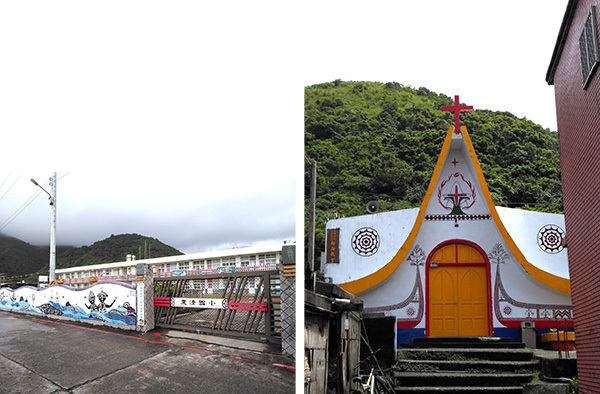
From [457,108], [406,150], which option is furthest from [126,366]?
[406,150]

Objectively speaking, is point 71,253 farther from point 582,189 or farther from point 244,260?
point 582,189

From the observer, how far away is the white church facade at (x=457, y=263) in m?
4.13

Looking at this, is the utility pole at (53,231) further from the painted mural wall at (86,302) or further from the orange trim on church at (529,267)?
the orange trim on church at (529,267)

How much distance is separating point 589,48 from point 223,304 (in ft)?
10.7

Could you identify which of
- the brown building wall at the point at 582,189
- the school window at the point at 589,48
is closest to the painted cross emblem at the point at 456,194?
the brown building wall at the point at 582,189

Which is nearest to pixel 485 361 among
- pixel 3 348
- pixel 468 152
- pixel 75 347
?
pixel 468 152

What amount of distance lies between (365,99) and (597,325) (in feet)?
32.0

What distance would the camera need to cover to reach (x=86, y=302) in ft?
12.3

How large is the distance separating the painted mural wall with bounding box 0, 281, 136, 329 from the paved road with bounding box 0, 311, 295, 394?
766 millimetres

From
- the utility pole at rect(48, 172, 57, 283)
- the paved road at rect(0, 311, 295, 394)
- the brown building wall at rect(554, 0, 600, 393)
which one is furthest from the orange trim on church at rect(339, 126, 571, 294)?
the utility pole at rect(48, 172, 57, 283)

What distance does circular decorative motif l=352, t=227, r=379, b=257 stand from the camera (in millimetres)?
4312

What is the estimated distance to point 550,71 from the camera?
151 inches

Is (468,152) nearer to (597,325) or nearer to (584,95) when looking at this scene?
(584,95)

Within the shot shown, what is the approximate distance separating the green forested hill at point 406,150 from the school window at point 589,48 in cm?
369
